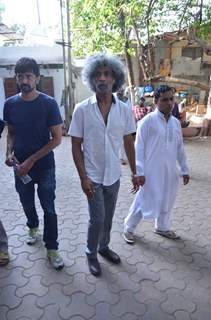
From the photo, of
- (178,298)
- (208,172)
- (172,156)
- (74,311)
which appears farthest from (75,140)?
(208,172)

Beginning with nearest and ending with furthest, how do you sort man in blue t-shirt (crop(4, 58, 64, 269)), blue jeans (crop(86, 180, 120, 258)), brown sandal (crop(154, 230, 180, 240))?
blue jeans (crop(86, 180, 120, 258)) → man in blue t-shirt (crop(4, 58, 64, 269)) → brown sandal (crop(154, 230, 180, 240))

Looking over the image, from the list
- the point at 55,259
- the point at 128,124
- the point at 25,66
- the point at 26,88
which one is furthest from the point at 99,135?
the point at 55,259

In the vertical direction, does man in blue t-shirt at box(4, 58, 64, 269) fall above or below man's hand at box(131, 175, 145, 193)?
above

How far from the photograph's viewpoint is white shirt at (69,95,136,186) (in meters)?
2.38

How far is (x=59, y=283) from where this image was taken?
264cm

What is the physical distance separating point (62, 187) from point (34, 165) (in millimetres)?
2390

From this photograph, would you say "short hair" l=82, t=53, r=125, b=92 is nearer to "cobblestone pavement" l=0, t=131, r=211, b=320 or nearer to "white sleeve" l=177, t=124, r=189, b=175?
"white sleeve" l=177, t=124, r=189, b=175

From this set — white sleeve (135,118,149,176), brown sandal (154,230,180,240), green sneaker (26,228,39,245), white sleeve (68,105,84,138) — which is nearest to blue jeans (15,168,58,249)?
green sneaker (26,228,39,245)

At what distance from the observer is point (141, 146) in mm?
2998

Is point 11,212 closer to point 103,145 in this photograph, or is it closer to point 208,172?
point 103,145

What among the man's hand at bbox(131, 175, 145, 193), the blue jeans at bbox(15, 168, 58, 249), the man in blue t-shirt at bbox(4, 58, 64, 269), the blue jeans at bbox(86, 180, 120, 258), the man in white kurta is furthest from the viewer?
the man in white kurta

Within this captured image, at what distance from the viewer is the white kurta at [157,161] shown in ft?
9.73

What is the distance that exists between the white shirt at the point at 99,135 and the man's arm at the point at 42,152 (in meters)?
0.29

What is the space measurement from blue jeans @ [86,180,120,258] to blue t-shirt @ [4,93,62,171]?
585 mm
